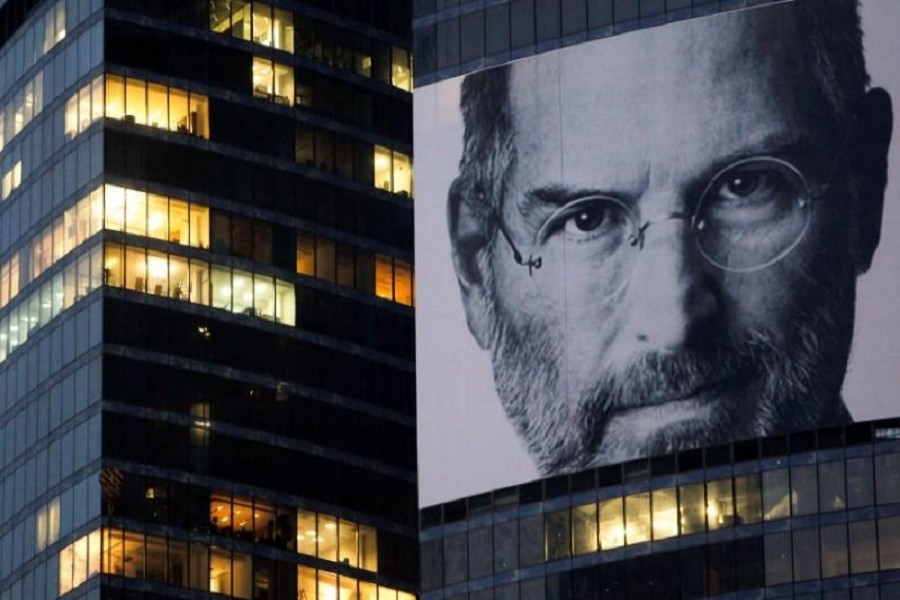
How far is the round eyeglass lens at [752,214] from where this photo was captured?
175 metres

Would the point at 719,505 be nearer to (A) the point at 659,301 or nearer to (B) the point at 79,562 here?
(A) the point at 659,301

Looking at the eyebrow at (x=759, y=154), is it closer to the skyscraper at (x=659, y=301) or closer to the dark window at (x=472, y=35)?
the skyscraper at (x=659, y=301)

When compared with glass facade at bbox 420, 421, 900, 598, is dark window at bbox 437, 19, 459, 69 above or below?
above

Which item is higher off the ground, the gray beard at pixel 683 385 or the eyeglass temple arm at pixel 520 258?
the eyeglass temple arm at pixel 520 258

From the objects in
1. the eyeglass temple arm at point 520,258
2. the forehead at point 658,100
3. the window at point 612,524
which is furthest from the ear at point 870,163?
the eyeglass temple arm at point 520,258

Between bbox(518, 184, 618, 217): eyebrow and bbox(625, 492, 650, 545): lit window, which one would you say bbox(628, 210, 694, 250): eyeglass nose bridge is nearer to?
bbox(518, 184, 618, 217): eyebrow

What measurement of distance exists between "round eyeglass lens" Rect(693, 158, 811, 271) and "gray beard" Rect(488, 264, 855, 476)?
3133 millimetres

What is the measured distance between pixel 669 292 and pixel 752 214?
17.6 feet

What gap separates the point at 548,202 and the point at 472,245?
444 cm

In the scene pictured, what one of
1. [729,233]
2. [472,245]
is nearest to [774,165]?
[729,233]

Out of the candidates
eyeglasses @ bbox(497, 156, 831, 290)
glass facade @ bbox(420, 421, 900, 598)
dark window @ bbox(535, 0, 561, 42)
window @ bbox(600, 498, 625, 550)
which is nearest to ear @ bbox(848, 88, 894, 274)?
eyeglasses @ bbox(497, 156, 831, 290)

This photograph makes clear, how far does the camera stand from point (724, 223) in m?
177

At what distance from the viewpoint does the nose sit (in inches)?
6914

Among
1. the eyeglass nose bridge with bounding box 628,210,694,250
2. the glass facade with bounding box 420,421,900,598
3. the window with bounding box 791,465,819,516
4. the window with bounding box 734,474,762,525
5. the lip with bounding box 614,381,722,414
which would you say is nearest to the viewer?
the glass facade with bounding box 420,421,900,598
